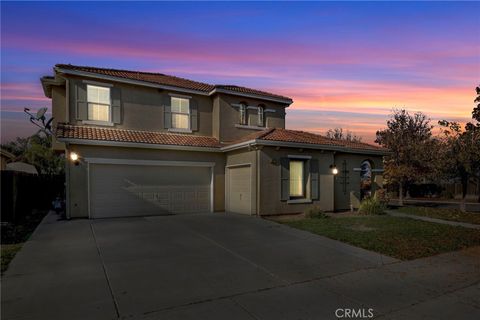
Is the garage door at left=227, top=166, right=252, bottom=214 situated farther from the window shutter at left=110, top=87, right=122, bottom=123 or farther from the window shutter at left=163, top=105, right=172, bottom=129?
the window shutter at left=110, top=87, right=122, bottom=123

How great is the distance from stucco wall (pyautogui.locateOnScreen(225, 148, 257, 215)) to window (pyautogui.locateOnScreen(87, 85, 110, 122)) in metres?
5.88

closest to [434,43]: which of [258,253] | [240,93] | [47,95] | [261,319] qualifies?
[240,93]

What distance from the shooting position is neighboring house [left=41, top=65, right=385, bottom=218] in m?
12.9

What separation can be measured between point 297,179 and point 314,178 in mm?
785

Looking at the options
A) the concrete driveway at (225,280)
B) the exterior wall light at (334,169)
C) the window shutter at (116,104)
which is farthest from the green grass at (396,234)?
the window shutter at (116,104)

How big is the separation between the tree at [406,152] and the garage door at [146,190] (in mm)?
11741

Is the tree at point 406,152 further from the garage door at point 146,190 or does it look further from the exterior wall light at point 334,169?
the garage door at point 146,190

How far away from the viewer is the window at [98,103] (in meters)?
13.8

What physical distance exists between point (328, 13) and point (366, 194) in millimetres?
11284

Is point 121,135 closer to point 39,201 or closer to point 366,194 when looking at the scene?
point 39,201

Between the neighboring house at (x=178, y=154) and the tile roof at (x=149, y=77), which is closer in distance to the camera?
the neighboring house at (x=178, y=154)

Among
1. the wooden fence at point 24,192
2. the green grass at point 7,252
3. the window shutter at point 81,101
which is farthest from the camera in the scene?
the window shutter at point 81,101

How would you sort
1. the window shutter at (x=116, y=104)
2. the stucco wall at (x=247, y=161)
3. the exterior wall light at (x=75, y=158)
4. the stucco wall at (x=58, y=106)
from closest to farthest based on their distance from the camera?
the exterior wall light at (x=75, y=158), the stucco wall at (x=247, y=161), the window shutter at (x=116, y=104), the stucco wall at (x=58, y=106)

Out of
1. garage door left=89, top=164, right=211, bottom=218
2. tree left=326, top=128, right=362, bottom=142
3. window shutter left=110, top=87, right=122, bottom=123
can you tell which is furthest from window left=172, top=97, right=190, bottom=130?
tree left=326, top=128, right=362, bottom=142
